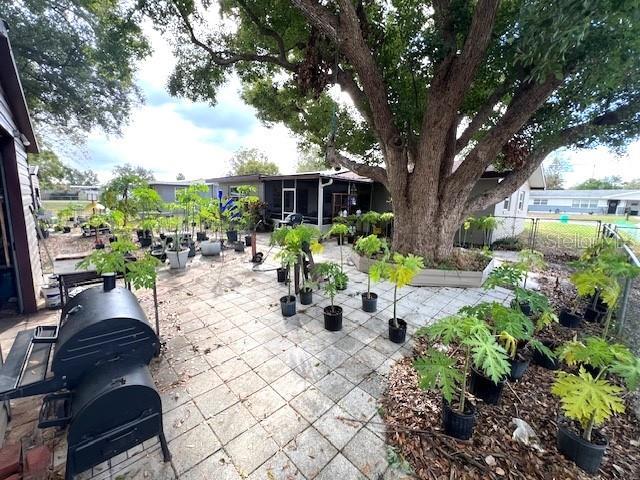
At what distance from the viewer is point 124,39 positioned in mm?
6055

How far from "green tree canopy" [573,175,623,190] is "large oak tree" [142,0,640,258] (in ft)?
175

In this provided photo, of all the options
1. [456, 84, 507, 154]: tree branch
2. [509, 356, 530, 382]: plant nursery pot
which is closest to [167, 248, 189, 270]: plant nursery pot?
[509, 356, 530, 382]: plant nursery pot

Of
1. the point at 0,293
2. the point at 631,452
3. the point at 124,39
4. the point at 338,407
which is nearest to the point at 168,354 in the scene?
the point at 338,407

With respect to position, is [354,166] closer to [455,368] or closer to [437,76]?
[437,76]

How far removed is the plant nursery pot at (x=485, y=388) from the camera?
226 cm

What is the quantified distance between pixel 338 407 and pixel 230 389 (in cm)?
105

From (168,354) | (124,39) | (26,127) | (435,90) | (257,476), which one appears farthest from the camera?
(124,39)

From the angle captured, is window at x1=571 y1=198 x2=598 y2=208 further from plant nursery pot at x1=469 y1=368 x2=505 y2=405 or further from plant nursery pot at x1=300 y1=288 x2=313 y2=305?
plant nursery pot at x1=469 y1=368 x2=505 y2=405

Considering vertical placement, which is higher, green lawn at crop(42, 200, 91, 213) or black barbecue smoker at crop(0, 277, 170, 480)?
green lawn at crop(42, 200, 91, 213)

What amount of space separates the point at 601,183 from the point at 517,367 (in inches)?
2397

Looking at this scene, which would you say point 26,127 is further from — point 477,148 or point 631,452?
point 631,452

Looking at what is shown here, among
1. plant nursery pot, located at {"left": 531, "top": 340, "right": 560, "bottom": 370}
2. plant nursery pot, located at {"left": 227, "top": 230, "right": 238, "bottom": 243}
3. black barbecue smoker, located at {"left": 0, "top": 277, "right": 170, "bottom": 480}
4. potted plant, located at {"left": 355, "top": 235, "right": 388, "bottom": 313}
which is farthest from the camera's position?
plant nursery pot, located at {"left": 227, "top": 230, "right": 238, "bottom": 243}

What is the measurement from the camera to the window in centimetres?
3316

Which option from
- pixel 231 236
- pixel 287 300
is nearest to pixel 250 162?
pixel 231 236
